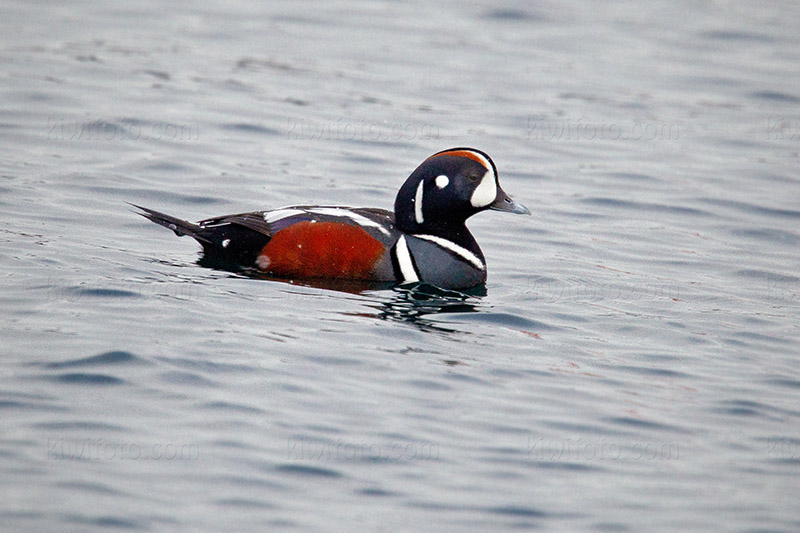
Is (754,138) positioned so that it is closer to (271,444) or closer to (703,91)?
(703,91)

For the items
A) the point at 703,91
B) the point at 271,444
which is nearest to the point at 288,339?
the point at 271,444

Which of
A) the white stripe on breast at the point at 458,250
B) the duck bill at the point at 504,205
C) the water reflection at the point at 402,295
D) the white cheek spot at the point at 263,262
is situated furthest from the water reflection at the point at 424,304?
the white cheek spot at the point at 263,262

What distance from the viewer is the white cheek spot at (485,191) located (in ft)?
30.1

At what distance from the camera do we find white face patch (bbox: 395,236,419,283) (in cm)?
894

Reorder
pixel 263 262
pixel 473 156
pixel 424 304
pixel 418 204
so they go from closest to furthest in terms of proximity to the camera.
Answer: pixel 424 304
pixel 263 262
pixel 418 204
pixel 473 156

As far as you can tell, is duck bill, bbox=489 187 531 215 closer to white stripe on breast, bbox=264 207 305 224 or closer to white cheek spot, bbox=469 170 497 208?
white cheek spot, bbox=469 170 497 208

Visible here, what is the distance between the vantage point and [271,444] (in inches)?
245

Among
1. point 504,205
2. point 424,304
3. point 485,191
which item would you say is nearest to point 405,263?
point 424,304

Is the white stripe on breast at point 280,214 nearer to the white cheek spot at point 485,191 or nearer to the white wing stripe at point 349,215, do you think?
the white wing stripe at point 349,215

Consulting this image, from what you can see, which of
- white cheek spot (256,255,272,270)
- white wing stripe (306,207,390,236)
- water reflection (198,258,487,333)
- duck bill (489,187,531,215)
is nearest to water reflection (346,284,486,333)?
water reflection (198,258,487,333)

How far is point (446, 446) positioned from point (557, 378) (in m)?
1.35

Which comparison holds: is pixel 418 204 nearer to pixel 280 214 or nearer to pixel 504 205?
pixel 504 205

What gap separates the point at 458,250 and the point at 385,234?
622mm

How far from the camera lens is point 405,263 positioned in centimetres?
895
